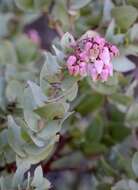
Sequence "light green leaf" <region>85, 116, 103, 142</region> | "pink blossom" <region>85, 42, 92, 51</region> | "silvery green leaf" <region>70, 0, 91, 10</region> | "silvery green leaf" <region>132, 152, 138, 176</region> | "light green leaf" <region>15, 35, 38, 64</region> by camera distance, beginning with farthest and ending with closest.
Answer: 1. "light green leaf" <region>15, 35, 38, 64</region>
2. "light green leaf" <region>85, 116, 103, 142</region>
3. "silvery green leaf" <region>70, 0, 91, 10</region>
4. "silvery green leaf" <region>132, 152, 138, 176</region>
5. "pink blossom" <region>85, 42, 92, 51</region>

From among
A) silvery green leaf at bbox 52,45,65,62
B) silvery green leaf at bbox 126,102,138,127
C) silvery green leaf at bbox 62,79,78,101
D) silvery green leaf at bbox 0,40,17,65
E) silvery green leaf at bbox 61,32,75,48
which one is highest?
silvery green leaf at bbox 61,32,75,48

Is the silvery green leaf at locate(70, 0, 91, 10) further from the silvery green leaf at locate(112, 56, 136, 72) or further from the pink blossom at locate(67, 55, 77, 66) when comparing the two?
the pink blossom at locate(67, 55, 77, 66)

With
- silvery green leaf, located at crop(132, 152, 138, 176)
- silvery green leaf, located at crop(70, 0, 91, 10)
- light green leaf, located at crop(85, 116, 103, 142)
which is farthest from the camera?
light green leaf, located at crop(85, 116, 103, 142)

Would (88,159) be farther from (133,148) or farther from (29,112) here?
(29,112)

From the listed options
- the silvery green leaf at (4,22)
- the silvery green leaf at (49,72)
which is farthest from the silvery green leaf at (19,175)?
the silvery green leaf at (4,22)

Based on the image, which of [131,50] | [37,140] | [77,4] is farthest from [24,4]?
[37,140]

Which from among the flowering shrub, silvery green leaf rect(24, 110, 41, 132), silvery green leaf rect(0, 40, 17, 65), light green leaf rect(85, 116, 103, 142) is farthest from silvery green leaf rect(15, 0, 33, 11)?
silvery green leaf rect(24, 110, 41, 132)

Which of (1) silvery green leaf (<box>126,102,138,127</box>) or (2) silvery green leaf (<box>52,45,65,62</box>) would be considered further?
(1) silvery green leaf (<box>126,102,138,127</box>)
